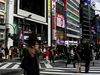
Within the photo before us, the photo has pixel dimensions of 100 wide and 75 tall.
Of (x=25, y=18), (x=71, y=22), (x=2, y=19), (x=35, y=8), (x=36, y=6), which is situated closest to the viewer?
(x=2, y=19)

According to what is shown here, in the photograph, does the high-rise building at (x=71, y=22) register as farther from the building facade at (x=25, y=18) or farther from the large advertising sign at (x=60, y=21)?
the building facade at (x=25, y=18)

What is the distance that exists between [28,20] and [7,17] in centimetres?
1147

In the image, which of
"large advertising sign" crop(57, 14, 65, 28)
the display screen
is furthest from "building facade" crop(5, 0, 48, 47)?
"large advertising sign" crop(57, 14, 65, 28)

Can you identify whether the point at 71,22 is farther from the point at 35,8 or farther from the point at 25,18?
the point at 25,18

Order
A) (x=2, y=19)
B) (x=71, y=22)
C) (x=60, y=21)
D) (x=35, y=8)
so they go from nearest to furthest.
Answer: (x=2, y=19)
(x=35, y=8)
(x=60, y=21)
(x=71, y=22)

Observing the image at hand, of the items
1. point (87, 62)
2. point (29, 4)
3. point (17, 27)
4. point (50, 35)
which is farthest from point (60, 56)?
point (50, 35)

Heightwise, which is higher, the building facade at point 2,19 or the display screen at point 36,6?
the display screen at point 36,6

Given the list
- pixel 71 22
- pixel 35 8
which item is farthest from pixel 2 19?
pixel 71 22

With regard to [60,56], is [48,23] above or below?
above

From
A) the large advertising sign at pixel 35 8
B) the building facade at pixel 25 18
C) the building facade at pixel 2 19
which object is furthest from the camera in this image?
the large advertising sign at pixel 35 8

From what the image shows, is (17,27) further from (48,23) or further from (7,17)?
(48,23)

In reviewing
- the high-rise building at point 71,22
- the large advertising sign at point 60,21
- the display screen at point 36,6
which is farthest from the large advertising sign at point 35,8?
the high-rise building at point 71,22

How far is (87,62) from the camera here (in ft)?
61.5

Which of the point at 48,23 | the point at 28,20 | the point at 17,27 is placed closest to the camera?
the point at 17,27
